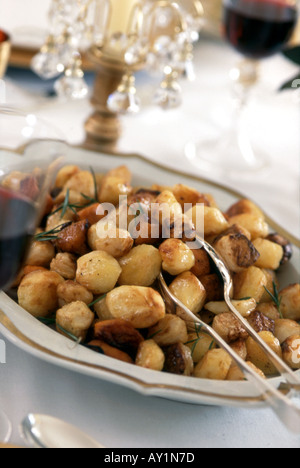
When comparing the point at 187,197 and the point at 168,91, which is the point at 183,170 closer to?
the point at 168,91

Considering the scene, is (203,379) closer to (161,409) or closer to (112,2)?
(161,409)

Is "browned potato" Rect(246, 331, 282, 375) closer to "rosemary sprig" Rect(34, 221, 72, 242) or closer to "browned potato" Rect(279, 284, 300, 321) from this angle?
"browned potato" Rect(279, 284, 300, 321)

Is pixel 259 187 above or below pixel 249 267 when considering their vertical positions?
below

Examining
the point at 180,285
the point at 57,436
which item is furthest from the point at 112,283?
the point at 57,436

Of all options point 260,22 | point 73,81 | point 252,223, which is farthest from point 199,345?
point 260,22
